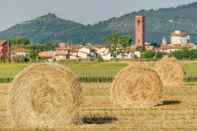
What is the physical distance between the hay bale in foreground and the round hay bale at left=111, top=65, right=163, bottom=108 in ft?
20.6

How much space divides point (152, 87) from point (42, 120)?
825 centimetres

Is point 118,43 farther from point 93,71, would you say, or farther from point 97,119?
point 97,119

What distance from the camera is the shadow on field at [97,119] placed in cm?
2100

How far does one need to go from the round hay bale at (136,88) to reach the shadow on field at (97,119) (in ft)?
13.8

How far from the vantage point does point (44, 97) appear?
20484 millimetres

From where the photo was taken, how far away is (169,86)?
41438mm

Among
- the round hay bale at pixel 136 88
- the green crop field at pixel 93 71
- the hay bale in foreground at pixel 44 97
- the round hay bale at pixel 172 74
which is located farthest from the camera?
the green crop field at pixel 93 71

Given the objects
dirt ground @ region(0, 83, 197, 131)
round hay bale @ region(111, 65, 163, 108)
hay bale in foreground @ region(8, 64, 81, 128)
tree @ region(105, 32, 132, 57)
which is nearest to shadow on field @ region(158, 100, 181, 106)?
dirt ground @ region(0, 83, 197, 131)

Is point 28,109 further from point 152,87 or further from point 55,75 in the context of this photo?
point 152,87

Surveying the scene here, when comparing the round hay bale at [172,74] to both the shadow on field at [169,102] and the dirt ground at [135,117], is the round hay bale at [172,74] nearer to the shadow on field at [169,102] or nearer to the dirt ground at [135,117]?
the dirt ground at [135,117]

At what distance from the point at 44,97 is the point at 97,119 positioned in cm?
228

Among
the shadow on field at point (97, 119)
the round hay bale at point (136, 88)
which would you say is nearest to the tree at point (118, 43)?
the round hay bale at point (136, 88)

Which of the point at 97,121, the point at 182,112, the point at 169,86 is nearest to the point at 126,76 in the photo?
the point at 182,112

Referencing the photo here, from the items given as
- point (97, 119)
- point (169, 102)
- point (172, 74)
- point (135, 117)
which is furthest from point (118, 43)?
point (97, 119)
